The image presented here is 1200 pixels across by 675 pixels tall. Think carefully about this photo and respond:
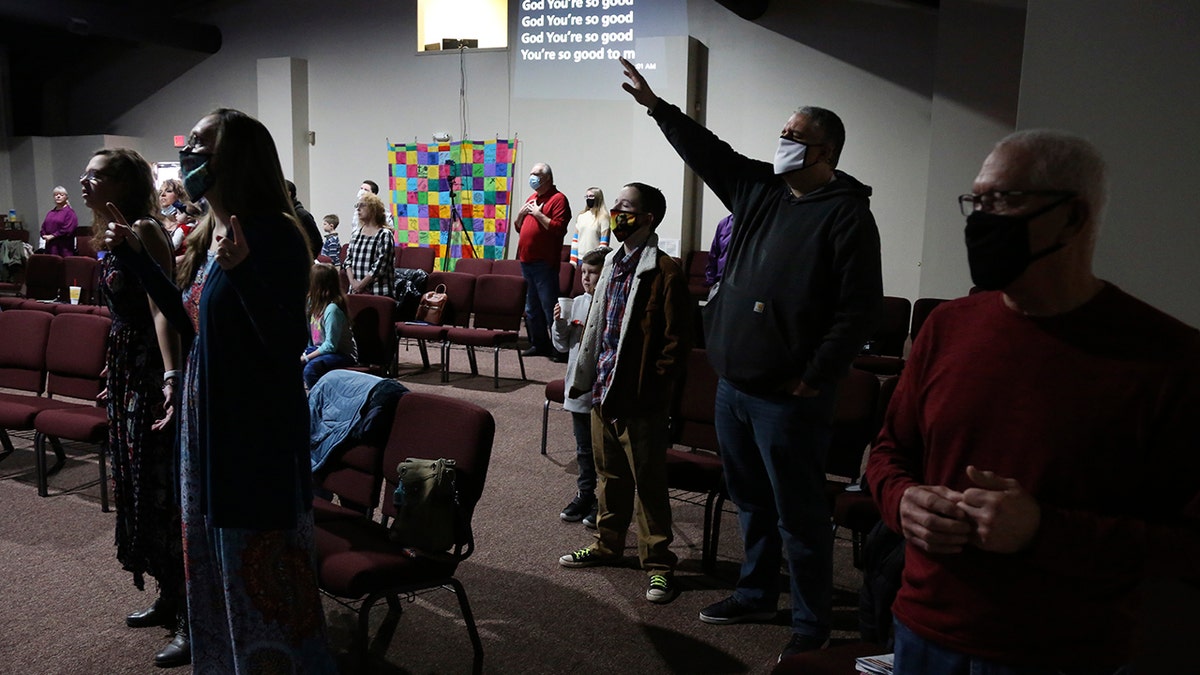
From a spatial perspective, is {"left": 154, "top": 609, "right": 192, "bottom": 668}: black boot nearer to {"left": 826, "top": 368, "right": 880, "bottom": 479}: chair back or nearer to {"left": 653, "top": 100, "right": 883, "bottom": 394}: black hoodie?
{"left": 653, "top": 100, "right": 883, "bottom": 394}: black hoodie

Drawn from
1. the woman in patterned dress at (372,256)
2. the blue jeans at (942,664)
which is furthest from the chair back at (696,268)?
the blue jeans at (942,664)

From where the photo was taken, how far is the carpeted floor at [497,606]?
8.72ft

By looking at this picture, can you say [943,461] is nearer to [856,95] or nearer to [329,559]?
[329,559]

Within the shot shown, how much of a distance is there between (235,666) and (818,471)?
1657 millimetres

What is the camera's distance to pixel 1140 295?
205 cm

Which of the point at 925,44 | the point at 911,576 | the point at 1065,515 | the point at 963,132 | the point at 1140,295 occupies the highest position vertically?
the point at 925,44

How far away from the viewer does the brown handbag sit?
680cm

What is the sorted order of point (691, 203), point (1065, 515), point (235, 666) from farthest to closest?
point (691, 203), point (235, 666), point (1065, 515)

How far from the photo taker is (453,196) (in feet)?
35.9

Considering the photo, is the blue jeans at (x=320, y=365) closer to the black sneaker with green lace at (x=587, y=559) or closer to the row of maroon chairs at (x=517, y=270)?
the black sneaker with green lace at (x=587, y=559)

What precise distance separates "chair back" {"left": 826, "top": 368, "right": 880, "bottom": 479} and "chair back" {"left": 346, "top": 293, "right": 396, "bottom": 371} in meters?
3.21

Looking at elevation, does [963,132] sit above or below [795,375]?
above

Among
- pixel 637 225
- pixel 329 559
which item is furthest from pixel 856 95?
pixel 329 559

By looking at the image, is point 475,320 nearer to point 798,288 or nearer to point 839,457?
point 839,457
